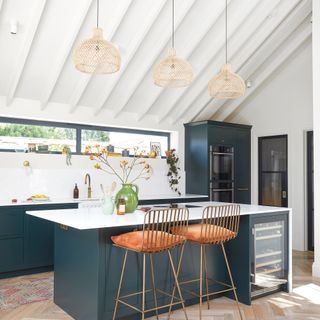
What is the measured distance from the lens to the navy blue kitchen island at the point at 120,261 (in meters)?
3.29

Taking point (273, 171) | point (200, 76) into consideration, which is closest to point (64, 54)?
point (200, 76)

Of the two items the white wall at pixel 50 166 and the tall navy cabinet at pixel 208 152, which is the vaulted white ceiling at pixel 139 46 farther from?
the tall navy cabinet at pixel 208 152

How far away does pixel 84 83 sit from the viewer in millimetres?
5586

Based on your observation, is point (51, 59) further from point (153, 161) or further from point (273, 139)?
point (273, 139)

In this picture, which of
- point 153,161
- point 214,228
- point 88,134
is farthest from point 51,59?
point 214,228

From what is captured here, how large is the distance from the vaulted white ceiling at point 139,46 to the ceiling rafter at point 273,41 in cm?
2

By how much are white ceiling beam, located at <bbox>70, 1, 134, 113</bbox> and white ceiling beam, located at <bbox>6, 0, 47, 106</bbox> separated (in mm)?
855

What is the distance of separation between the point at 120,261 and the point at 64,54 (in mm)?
2901

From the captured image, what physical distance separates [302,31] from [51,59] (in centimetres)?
398

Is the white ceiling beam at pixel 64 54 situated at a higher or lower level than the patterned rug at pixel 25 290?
higher

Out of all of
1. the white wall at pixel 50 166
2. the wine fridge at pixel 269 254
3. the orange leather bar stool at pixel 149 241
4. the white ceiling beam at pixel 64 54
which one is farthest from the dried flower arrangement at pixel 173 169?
the orange leather bar stool at pixel 149 241

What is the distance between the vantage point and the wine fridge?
420 centimetres

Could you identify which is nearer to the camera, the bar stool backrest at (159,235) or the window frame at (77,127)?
the bar stool backrest at (159,235)

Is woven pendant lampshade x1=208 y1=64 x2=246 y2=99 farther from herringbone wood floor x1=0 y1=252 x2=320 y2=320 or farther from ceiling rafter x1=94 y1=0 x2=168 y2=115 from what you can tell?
herringbone wood floor x1=0 y1=252 x2=320 y2=320
